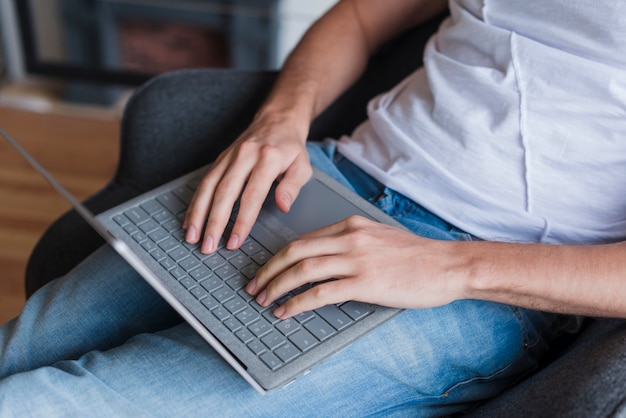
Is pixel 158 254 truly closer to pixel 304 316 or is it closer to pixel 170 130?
pixel 304 316

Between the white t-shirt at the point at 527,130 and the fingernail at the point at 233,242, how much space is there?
0.79 ft

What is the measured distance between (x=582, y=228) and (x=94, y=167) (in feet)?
5.12

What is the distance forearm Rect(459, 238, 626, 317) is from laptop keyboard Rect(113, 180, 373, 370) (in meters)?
0.13

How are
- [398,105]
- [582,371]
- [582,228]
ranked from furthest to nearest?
[398,105]
[582,228]
[582,371]

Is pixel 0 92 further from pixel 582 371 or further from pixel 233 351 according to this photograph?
pixel 582 371

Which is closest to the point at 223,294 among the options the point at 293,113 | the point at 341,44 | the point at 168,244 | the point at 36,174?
the point at 168,244

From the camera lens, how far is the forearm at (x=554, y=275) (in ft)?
2.57

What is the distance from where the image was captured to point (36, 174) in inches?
82.2

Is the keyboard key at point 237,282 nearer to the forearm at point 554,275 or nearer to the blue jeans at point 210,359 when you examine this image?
the blue jeans at point 210,359

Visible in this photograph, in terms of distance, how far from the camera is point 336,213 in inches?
36.7

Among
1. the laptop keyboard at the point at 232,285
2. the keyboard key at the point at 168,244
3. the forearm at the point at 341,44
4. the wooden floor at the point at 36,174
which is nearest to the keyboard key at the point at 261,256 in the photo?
the laptop keyboard at the point at 232,285

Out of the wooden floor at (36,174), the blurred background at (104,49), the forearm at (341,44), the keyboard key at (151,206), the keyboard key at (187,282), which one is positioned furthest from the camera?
the blurred background at (104,49)

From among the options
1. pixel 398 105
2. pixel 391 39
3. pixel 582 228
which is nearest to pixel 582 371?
pixel 582 228

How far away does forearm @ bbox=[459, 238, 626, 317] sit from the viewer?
78 cm
